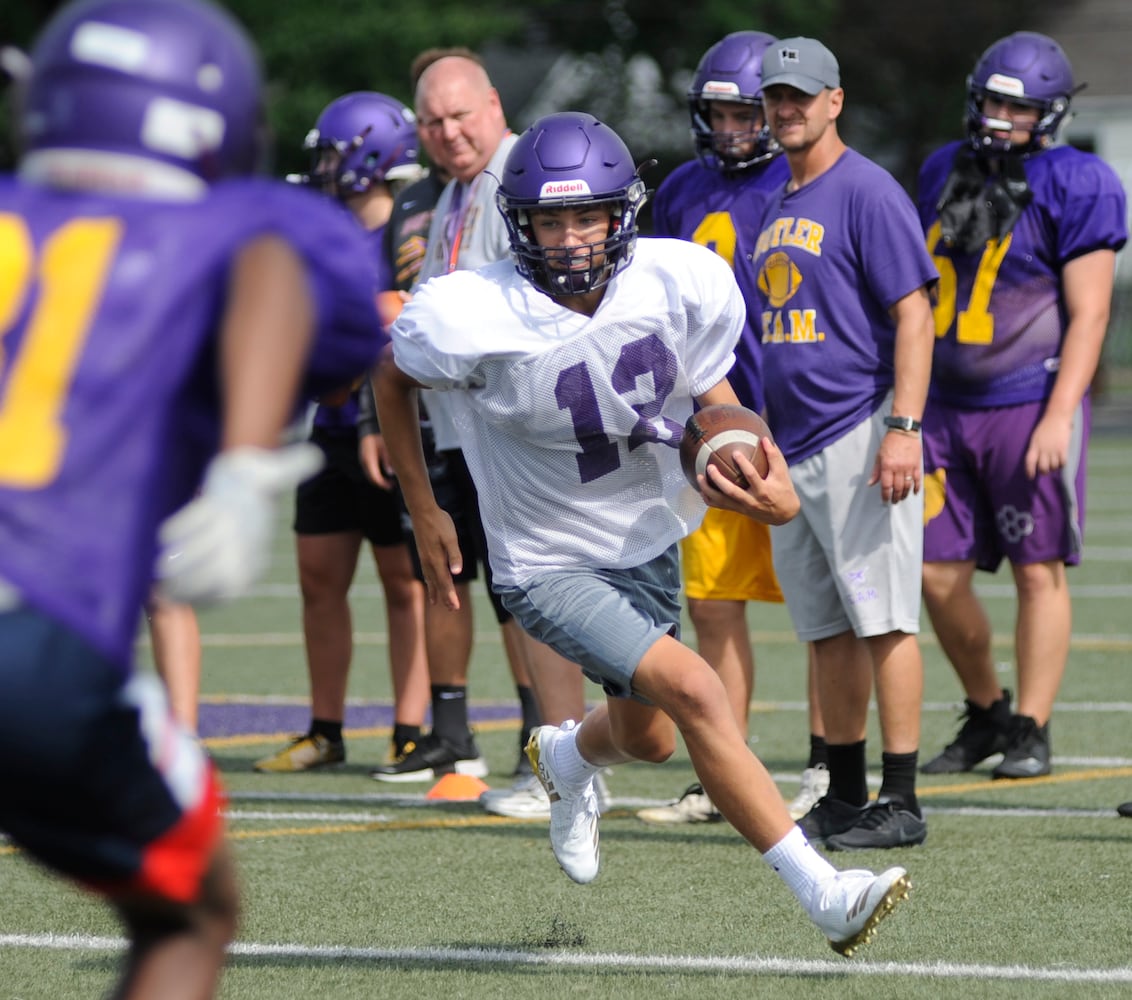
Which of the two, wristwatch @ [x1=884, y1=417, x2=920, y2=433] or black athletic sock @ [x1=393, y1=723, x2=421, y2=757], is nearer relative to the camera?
wristwatch @ [x1=884, y1=417, x2=920, y2=433]

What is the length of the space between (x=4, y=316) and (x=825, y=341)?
10.9ft

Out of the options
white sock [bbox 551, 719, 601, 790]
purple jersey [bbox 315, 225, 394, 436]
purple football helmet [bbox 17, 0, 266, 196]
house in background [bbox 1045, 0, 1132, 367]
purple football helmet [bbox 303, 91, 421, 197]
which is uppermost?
purple football helmet [bbox 17, 0, 266, 196]

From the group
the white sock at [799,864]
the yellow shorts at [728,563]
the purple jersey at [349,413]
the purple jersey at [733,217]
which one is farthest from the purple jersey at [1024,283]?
the white sock at [799,864]

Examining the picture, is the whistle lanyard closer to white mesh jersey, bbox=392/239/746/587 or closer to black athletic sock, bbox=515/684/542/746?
black athletic sock, bbox=515/684/542/746

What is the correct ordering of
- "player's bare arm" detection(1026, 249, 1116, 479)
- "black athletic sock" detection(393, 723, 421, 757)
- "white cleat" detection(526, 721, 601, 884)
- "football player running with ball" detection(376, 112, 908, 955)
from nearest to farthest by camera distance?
"football player running with ball" detection(376, 112, 908, 955), "white cleat" detection(526, 721, 601, 884), "player's bare arm" detection(1026, 249, 1116, 479), "black athletic sock" detection(393, 723, 421, 757)

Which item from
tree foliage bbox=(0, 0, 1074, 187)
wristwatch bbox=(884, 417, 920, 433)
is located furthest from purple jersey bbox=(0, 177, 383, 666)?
tree foliage bbox=(0, 0, 1074, 187)

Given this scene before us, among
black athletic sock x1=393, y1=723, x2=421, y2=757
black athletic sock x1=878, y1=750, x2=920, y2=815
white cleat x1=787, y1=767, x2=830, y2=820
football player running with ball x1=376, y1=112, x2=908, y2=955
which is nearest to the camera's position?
football player running with ball x1=376, y1=112, x2=908, y2=955

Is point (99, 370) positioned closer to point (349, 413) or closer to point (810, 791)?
point (810, 791)

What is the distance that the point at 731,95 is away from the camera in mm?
5996

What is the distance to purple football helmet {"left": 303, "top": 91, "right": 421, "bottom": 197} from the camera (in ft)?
22.2

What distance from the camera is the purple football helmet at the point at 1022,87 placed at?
6258 millimetres

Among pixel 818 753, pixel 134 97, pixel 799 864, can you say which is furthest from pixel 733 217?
pixel 134 97

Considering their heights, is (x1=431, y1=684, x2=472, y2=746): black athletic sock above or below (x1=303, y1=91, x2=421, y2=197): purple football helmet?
below

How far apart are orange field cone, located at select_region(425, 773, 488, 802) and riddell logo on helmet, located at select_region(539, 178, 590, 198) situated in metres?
2.31
